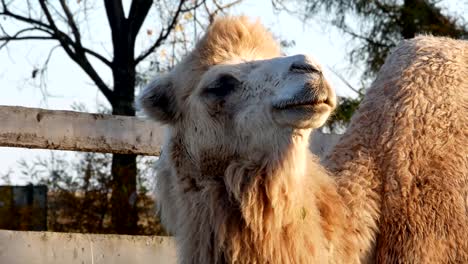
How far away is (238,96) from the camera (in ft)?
16.2

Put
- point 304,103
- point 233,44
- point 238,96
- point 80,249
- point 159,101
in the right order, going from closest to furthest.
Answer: point 304,103 < point 238,96 < point 233,44 < point 159,101 < point 80,249

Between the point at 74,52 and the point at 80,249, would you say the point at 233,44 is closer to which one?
the point at 80,249

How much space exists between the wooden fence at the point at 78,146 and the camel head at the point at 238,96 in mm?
1540

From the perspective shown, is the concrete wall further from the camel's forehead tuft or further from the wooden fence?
the camel's forehead tuft

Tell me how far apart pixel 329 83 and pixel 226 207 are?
0.73 meters

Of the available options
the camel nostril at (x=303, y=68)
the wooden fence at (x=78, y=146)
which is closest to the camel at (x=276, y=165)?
the camel nostril at (x=303, y=68)

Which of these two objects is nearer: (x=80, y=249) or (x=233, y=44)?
(x=233, y=44)

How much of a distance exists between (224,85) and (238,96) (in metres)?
0.09

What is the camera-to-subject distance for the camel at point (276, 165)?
4711 millimetres

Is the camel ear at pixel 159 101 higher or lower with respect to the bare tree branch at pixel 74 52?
lower

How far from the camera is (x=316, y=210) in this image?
488 cm

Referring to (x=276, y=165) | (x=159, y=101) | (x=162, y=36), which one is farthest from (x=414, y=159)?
(x=162, y=36)

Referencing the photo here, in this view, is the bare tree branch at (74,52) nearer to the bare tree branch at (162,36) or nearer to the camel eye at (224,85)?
the bare tree branch at (162,36)

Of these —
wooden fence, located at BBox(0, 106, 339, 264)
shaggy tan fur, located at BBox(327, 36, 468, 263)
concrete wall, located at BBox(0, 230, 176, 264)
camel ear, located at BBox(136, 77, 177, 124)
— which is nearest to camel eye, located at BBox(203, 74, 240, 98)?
camel ear, located at BBox(136, 77, 177, 124)
